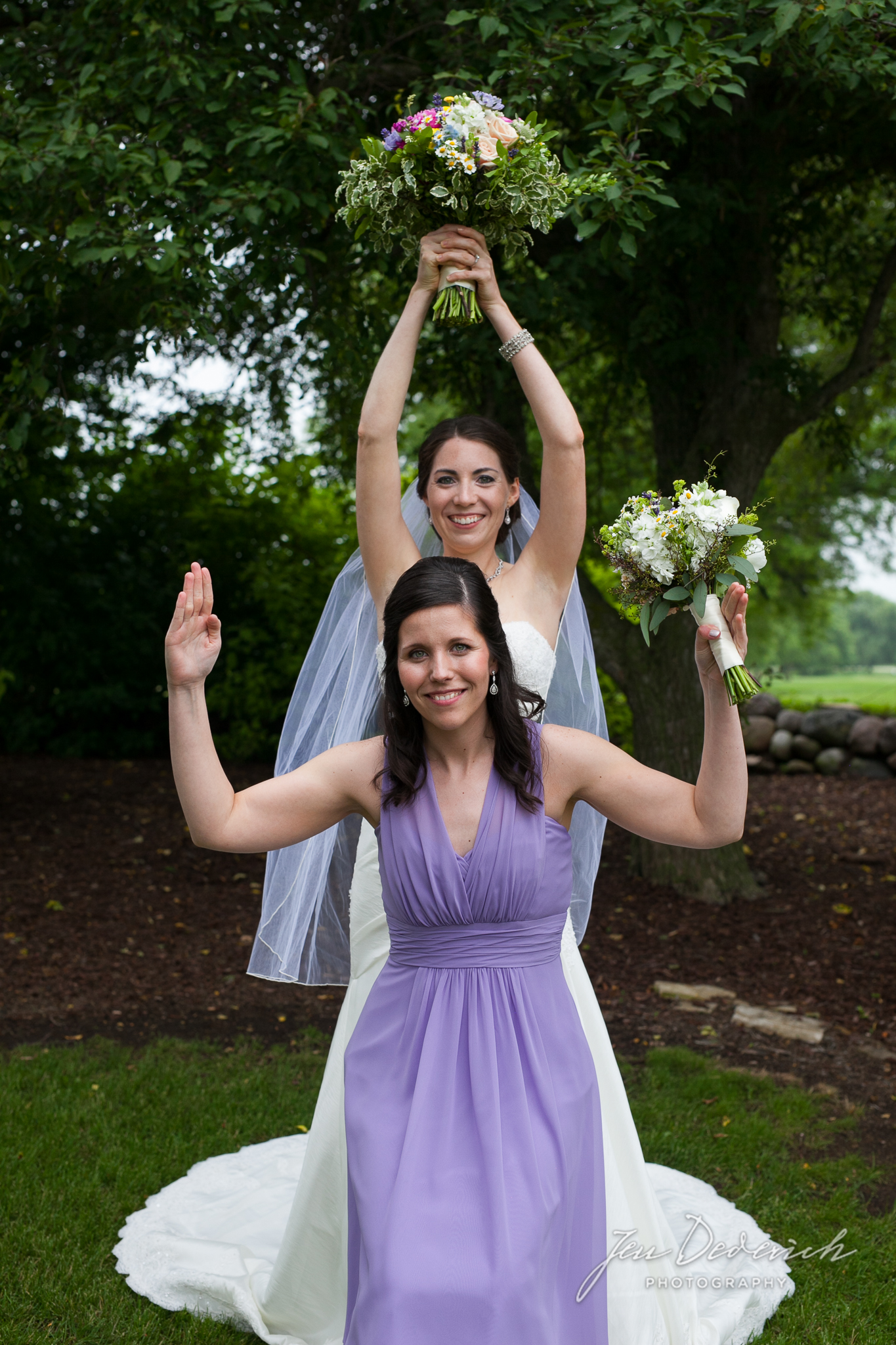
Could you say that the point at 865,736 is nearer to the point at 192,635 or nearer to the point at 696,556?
the point at 696,556

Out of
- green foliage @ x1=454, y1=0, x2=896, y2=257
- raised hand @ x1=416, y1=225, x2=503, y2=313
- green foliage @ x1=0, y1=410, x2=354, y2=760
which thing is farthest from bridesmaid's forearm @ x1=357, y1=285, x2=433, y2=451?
green foliage @ x1=0, y1=410, x2=354, y2=760

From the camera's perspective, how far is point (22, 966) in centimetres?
642

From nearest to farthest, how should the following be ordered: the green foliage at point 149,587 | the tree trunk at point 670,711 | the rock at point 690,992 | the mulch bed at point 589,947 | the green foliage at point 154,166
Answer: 1. the green foliage at point 154,166
2. the mulch bed at point 589,947
3. the rock at point 690,992
4. the tree trunk at point 670,711
5. the green foliage at point 149,587

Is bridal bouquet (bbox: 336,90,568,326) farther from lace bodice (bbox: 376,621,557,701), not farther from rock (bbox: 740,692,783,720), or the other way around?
rock (bbox: 740,692,783,720)

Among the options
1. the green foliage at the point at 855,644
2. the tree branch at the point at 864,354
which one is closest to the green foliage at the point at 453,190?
the tree branch at the point at 864,354

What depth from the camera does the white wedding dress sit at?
3111mm

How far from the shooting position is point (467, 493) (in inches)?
124

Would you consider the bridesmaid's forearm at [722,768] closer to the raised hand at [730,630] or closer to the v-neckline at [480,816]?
the raised hand at [730,630]

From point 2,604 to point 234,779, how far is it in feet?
10.8

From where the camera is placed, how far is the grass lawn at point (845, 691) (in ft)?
48.9

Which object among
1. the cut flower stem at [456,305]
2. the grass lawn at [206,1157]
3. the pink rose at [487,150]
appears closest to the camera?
the pink rose at [487,150]

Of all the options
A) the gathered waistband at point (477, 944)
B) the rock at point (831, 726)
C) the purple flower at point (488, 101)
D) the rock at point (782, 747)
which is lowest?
the rock at point (782, 747)

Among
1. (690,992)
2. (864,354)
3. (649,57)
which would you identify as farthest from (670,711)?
(649,57)

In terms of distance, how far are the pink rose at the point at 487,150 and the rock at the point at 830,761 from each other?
1177cm
